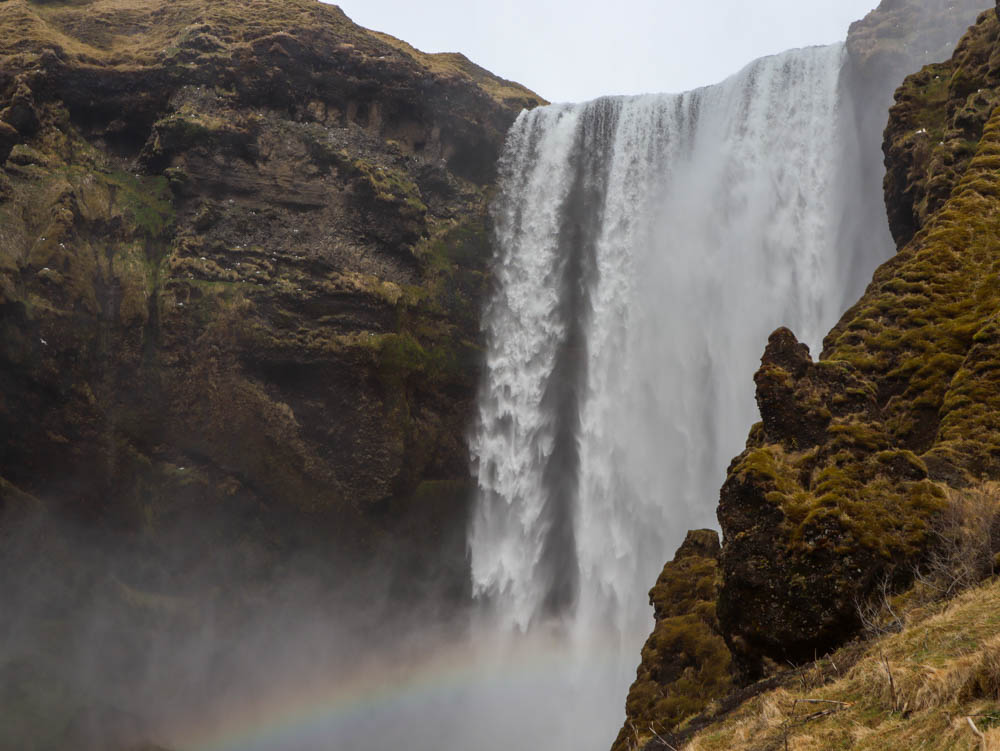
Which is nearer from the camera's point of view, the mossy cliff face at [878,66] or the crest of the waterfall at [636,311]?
the mossy cliff face at [878,66]

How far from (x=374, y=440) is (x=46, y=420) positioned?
566 inches

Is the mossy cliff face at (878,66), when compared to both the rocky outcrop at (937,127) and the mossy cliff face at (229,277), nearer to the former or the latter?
the rocky outcrop at (937,127)

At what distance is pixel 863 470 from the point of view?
11219 mm

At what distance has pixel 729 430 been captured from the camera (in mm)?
33562

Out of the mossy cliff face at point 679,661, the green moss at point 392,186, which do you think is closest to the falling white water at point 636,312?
the green moss at point 392,186

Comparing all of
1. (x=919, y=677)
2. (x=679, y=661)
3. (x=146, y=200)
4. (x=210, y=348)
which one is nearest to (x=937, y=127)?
(x=679, y=661)

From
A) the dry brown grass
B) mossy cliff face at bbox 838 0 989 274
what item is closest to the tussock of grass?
the dry brown grass

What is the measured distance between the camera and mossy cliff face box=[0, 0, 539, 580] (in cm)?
3250

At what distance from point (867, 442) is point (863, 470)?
0.81 meters

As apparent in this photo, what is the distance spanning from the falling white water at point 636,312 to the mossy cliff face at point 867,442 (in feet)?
54.6

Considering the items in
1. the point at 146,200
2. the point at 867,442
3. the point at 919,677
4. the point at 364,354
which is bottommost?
the point at 919,677

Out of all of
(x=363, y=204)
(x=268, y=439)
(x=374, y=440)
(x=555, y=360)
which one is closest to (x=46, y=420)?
(x=268, y=439)

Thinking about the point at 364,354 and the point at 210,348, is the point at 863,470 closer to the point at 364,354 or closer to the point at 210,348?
the point at 364,354

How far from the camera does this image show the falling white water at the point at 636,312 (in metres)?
33.8
